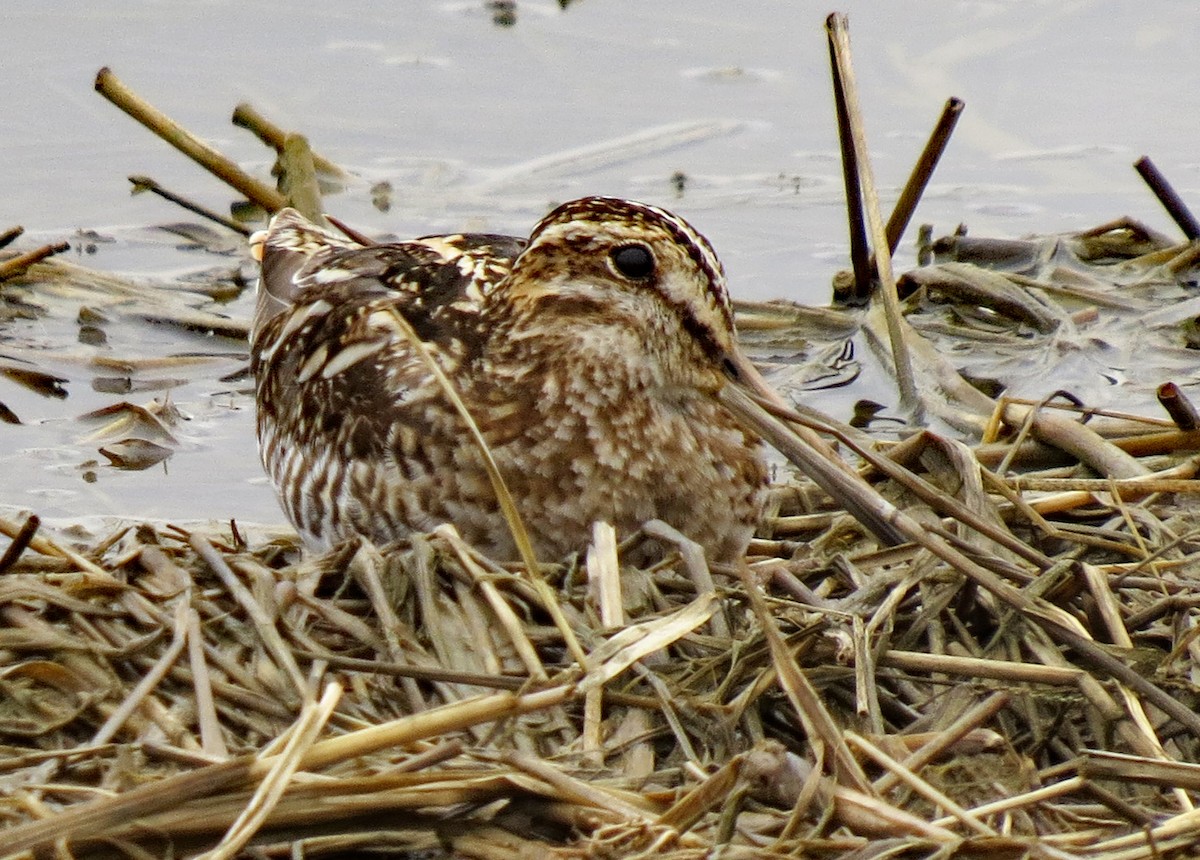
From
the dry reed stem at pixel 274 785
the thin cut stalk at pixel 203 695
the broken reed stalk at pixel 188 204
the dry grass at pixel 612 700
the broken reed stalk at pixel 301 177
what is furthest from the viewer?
the broken reed stalk at pixel 188 204

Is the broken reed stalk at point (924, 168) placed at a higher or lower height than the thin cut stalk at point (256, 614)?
higher

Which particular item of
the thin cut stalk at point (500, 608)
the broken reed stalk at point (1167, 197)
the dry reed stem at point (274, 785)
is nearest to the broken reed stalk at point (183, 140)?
the broken reed stalk at point (1167, 197)

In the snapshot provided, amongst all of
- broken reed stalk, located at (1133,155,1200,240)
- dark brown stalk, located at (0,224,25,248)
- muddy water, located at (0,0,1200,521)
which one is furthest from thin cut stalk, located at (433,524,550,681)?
broken reed stalk, located at (1133,155,1200,240)

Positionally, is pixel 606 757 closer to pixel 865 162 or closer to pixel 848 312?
pixel 865 162

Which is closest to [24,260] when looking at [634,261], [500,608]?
[634,261]

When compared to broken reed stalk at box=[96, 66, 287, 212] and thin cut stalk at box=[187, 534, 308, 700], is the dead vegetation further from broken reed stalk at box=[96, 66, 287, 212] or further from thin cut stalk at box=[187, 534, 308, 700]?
broken reed stalk at box=[96, 66, 287, 212]

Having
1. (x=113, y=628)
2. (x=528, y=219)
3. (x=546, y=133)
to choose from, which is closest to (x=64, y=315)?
(x=528, y=219)

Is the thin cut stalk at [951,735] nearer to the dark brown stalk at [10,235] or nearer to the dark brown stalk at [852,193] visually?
the dark brown stalk at [852,193]
